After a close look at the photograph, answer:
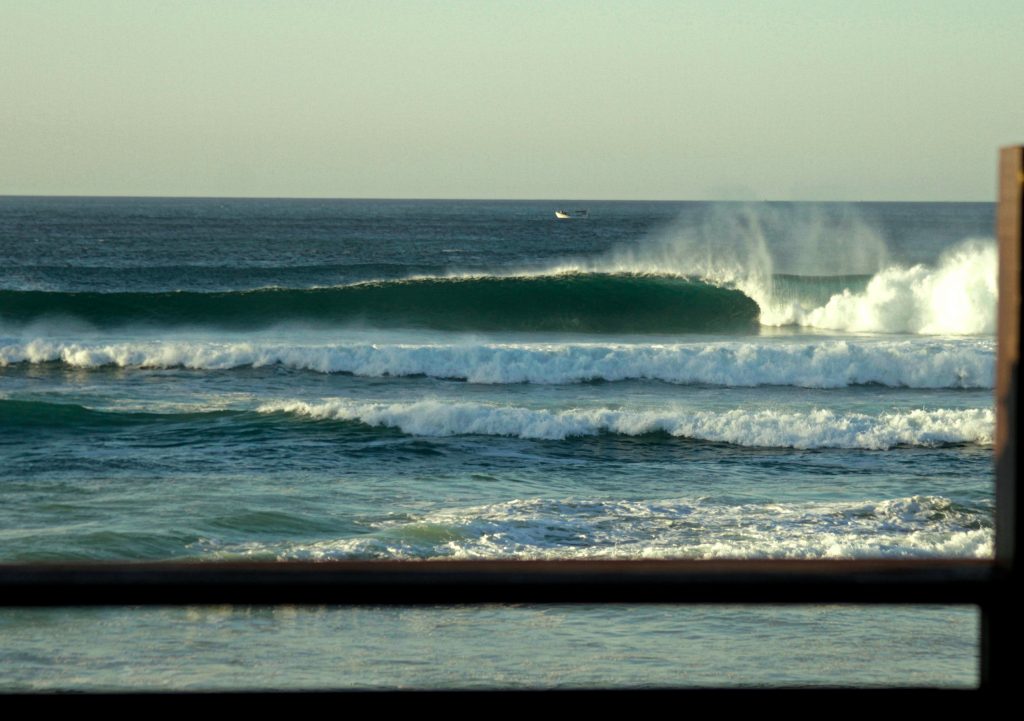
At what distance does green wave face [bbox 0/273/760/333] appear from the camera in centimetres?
2348

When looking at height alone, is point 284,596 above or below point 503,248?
below

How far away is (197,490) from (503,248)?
47478 mm

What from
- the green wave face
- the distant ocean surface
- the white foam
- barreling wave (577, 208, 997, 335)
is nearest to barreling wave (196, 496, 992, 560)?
the distant ocean surface

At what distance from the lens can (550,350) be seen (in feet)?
57.0

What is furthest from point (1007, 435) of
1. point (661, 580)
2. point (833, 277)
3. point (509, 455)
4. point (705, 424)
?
point (833, 277)

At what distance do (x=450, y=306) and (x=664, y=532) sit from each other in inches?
678

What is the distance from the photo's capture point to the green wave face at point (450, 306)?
77.0ft

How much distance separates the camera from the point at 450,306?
81.1 ft

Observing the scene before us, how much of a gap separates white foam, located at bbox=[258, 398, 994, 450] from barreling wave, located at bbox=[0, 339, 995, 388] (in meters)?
3.16

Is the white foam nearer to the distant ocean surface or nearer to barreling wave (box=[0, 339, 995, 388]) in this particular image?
the distant ocean surface

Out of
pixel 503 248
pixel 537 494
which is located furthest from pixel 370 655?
pixel 503 248

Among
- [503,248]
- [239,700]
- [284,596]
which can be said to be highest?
[503,248]

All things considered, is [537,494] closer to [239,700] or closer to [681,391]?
[681,391]

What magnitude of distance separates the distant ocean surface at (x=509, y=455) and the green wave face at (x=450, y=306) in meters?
0.08
